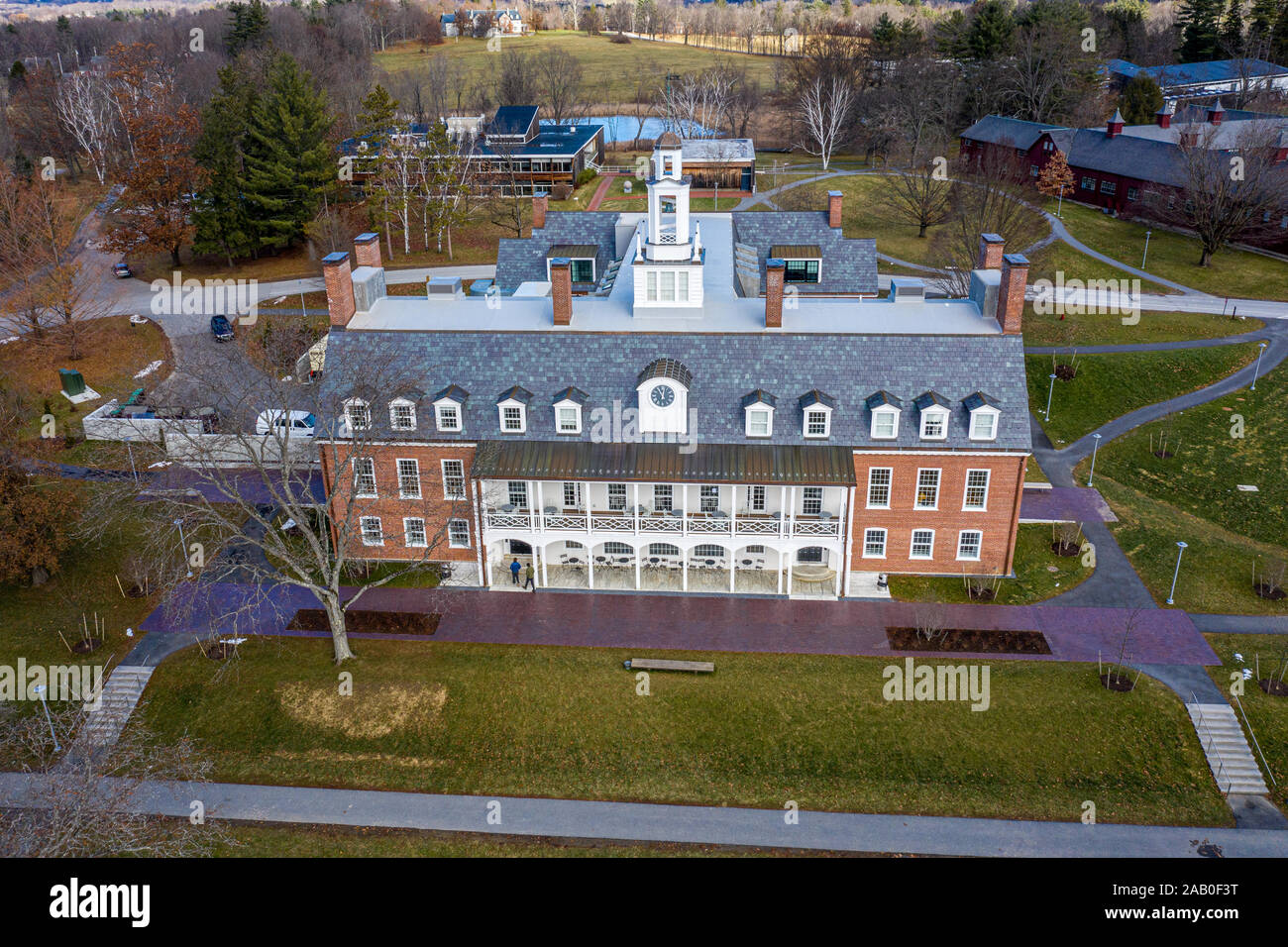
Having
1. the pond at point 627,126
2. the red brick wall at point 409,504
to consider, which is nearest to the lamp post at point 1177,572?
the red brick wall at point 409,504

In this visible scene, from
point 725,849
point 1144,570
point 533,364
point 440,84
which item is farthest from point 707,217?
point 440,84

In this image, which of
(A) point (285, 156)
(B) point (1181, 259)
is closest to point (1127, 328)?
(B) point (1181, 259)

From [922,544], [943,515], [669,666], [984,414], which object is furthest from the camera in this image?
[922,544]

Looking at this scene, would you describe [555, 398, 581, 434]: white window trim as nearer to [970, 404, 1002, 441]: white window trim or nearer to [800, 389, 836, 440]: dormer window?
[800, 389, 836, 440]: dormer window

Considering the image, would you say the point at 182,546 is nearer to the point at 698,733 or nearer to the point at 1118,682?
the point at 698,733

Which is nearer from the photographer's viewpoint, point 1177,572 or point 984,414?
point 984,414

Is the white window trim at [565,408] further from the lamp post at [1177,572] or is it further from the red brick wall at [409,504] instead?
the lamp post at [1177,572]
